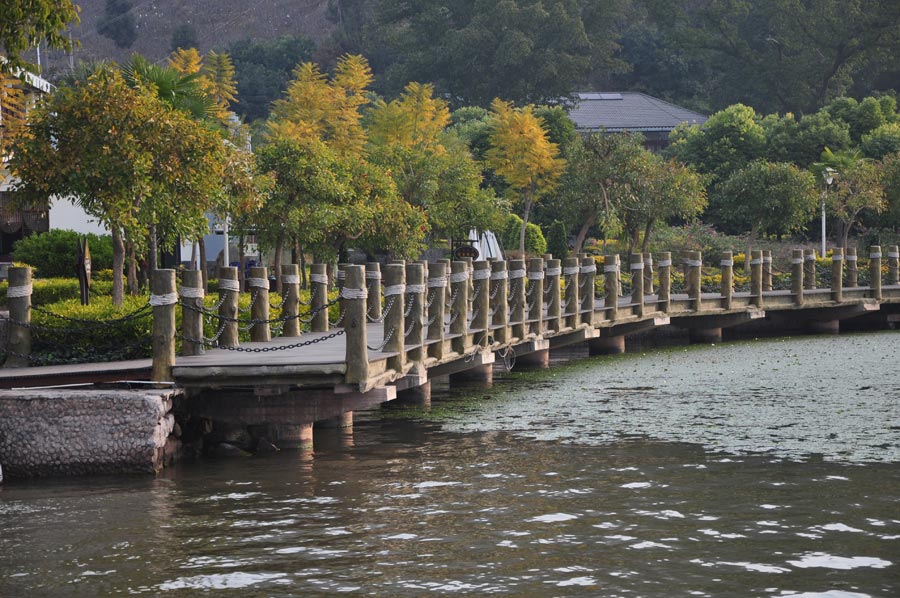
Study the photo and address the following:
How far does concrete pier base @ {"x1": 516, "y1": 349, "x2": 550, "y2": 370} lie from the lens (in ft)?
89.9

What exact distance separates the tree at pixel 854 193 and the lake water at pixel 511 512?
34.8 m

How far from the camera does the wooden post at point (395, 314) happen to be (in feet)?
56.7

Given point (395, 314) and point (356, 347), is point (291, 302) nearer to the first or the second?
point (395, 314)

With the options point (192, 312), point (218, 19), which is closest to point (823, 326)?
point (192, 312)

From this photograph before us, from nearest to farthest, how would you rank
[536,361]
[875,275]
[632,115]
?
[536,361], [875,275], [632,115]

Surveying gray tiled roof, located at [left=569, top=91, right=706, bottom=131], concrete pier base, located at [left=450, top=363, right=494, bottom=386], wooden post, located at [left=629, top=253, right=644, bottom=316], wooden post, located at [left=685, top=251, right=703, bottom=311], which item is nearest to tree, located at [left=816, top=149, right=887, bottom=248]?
wooden post, located at [left=685, top=251, right=703, bottom=311]

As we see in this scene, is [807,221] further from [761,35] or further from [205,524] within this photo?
[205,524]

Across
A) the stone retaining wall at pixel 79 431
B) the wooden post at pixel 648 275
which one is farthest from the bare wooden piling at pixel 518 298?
the wooden post at pixel 648 275

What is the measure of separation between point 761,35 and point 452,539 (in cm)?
8796

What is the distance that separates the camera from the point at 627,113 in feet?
288

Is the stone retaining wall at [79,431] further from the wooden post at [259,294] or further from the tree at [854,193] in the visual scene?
the tree at [854,193]

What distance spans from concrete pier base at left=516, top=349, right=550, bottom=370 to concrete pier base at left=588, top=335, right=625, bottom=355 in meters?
2.87

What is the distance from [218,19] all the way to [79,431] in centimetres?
17705

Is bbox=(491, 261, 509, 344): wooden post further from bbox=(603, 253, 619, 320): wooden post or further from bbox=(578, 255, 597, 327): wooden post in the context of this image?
bbox=(603, 253, 619, 320): wooden post
